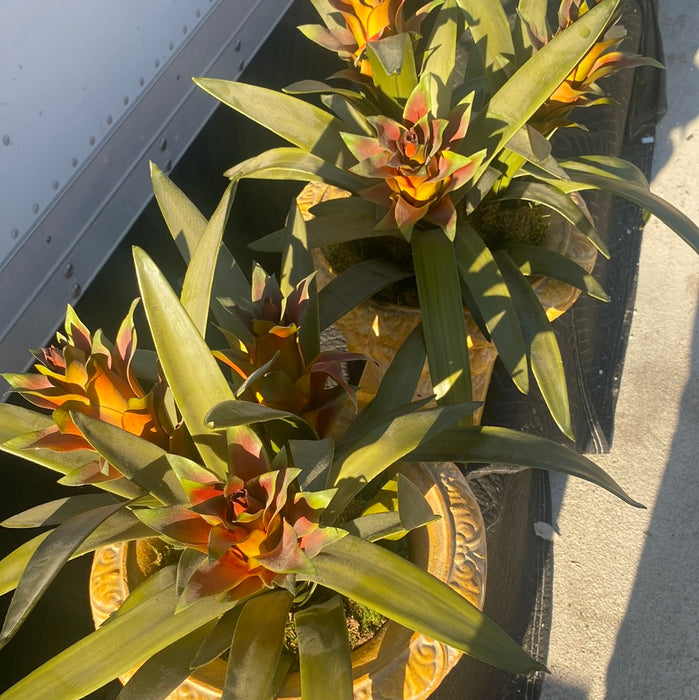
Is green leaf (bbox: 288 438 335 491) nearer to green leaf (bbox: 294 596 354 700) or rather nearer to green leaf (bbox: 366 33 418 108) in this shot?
green leaf (bbox: 294 596 354 700)

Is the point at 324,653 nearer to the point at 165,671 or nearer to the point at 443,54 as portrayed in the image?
the point at 165,671

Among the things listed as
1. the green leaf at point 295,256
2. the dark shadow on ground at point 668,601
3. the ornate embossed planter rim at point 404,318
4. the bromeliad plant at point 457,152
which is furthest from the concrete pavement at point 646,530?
the green leaf at point 295,256

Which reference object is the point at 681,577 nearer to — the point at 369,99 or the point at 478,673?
the point at 478,673

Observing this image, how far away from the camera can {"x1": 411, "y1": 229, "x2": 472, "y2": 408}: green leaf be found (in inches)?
28.2

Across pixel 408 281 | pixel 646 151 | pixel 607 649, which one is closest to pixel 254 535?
pixel 408 281

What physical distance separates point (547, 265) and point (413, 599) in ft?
1.66

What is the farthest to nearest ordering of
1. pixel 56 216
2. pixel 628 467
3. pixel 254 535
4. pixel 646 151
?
1. pixel 646 151
2. pixel 628 467
3. pixel 56 216
4. pixel 254 535

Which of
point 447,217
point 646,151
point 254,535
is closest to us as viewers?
point 254,535

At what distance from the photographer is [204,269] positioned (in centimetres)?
58

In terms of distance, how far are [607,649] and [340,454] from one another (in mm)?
761

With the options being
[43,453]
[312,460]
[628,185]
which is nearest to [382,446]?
[312,460]

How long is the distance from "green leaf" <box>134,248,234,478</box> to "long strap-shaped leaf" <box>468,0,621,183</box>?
41 cm

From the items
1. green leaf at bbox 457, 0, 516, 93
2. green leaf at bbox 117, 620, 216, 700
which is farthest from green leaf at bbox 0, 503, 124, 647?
green leaf at bbox 457, 0, 516, 93

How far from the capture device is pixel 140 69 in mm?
946
